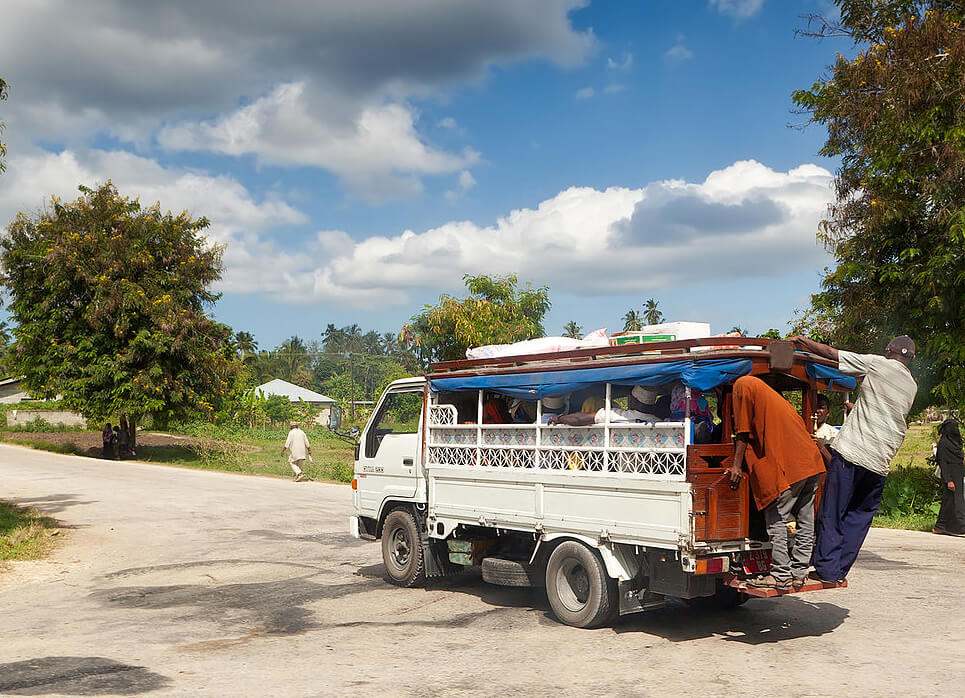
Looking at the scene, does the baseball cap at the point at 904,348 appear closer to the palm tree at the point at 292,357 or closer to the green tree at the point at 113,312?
the green tree at the point at 113,312

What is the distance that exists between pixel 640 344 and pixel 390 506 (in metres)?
4.13

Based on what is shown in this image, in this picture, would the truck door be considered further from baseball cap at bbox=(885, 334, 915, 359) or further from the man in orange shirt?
baseball cap at bbox=(885, 334, 915, 359)

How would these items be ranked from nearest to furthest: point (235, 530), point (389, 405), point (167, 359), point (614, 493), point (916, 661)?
point (916, 661), point (614, 493), point (389, 405), point (235, 530), point (167, 359)

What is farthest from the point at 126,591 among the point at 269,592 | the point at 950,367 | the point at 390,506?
the point at 950,367

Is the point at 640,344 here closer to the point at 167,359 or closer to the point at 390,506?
the point at 390,506

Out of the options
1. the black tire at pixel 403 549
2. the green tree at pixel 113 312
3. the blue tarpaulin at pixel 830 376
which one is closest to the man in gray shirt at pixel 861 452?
the blue tarpaulin at pixel 830 376

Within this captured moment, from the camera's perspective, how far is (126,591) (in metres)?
10.1

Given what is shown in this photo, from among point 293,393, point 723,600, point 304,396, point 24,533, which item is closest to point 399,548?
point 723,600

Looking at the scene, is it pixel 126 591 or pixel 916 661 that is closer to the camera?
pixel 916 661

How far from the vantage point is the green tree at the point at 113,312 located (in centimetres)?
3052

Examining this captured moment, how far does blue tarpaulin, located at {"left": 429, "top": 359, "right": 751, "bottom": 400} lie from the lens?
6848 mm

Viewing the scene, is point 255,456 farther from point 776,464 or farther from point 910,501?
point 776,464

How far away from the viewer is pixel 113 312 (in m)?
30.6

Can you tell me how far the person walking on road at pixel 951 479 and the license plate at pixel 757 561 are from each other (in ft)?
24.0
